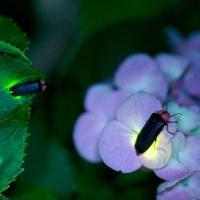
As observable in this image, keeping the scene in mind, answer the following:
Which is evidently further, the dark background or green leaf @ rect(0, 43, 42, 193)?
the dark background

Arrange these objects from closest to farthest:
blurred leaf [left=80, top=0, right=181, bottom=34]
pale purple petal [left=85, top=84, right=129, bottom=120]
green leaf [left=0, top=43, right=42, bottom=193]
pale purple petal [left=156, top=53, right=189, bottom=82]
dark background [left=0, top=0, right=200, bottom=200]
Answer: green leaf [left=0, top=43, right=42, bottom=193]
pale purple petal [left=85, top=84, right=129, bottom=120]
pale purple petal [left=156, top=53, right=189, bottom=82]
dark background [left=0, top=0, right=200, bottom=200]
blurred leaf [left=80, top=0, right=181, bottom=34]

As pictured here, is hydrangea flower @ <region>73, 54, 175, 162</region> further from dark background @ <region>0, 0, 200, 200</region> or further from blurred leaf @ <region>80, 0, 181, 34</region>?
blurred leaf @ <region>80, 0, 181, 34</region>

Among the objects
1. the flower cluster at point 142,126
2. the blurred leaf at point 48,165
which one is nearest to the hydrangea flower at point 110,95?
the flower cluster at point 142,126

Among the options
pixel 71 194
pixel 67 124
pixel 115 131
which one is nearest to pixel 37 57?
pixel 67 124

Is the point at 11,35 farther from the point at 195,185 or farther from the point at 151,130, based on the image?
the point at 195,185

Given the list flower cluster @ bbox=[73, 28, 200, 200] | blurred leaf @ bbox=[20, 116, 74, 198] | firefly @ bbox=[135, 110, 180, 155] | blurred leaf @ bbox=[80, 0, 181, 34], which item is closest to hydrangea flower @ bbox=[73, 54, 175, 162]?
flower cluster @ bbox=[73, 28, 200, 200]

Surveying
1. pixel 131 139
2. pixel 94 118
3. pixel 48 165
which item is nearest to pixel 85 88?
pixel 48 165

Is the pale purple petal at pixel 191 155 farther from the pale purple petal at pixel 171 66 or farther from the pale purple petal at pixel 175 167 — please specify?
the pale purple petal at pixel 171 66
